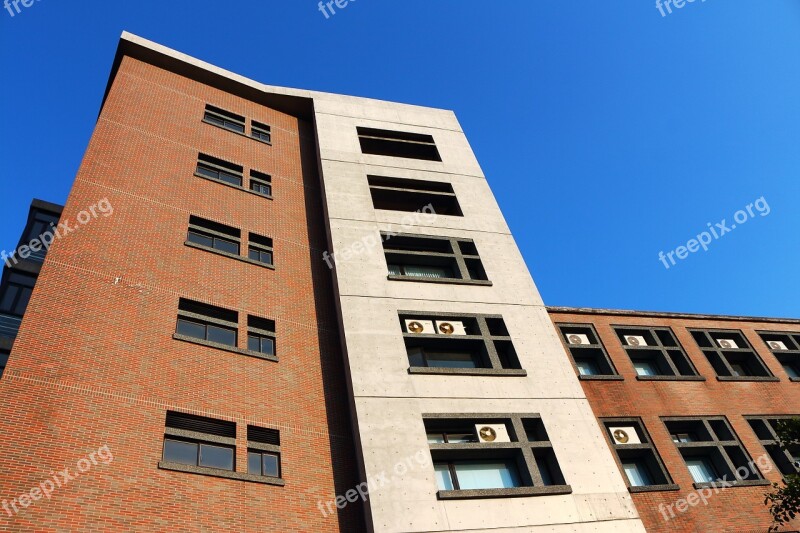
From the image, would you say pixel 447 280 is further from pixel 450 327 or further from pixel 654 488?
pixel 654 488

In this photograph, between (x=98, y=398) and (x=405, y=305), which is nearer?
(x=98, y=398)

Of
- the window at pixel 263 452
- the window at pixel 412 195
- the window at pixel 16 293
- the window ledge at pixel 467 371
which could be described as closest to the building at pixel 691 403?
the window ledge at pixel 467 371

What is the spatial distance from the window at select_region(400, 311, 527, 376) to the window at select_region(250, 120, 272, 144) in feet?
42.2

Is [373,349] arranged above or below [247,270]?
below

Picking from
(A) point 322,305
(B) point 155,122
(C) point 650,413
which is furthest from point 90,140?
(C) point 650,413

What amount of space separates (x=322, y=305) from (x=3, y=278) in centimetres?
1177

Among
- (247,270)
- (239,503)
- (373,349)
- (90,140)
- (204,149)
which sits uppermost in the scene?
(204,149)

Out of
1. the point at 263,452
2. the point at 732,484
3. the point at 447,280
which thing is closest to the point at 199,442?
the point at 263,452

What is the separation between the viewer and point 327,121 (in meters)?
28.3

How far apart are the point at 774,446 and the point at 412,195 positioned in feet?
54.1

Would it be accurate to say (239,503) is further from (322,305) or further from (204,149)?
(204,149)

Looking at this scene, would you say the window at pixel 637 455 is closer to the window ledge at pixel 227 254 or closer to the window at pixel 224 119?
the window ledge at pixel 227 254

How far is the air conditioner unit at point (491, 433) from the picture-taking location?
1633cm

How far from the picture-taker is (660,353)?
22953 millimetres
